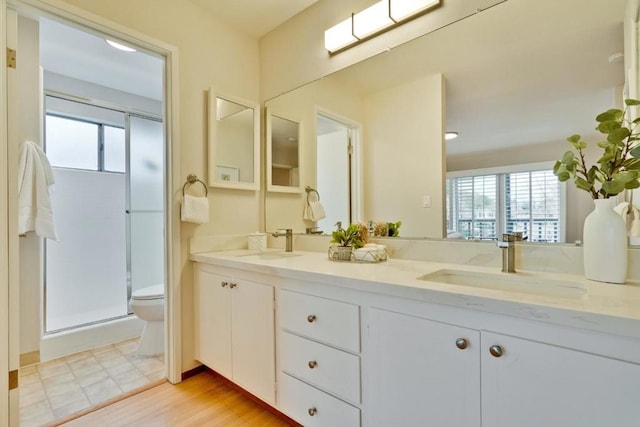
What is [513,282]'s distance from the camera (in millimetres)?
1194

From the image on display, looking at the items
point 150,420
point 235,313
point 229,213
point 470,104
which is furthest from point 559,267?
point 150,420

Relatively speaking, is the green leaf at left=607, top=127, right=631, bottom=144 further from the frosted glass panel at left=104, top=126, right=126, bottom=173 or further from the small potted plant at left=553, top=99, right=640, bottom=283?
the frosted glass panel at left=104, top=126, right=126, bottom=173

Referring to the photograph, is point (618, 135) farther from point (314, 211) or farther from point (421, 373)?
point (314, 211)

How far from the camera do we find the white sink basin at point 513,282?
3.53 ft

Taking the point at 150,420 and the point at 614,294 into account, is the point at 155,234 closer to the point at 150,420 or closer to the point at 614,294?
the point at 150,420

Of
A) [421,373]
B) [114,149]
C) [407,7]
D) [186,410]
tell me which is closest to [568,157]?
[421,373]

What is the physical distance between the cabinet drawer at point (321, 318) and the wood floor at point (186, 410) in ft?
1.88

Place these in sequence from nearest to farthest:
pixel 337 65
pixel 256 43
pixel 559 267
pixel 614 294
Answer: pixel 614 294 → pixel 559 267 → pixel 337 65 → pixel 256 43

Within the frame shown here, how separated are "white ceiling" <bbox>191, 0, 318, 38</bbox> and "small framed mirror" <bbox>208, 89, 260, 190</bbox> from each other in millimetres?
537

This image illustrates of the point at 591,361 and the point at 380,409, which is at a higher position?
the point at 591,361

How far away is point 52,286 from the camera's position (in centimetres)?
260

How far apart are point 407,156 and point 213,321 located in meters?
1.47

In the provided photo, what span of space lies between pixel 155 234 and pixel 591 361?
11.4ft

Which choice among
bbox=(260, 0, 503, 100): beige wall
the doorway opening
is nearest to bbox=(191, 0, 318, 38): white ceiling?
bbox=(260, 0, 503, 100): beige wall
